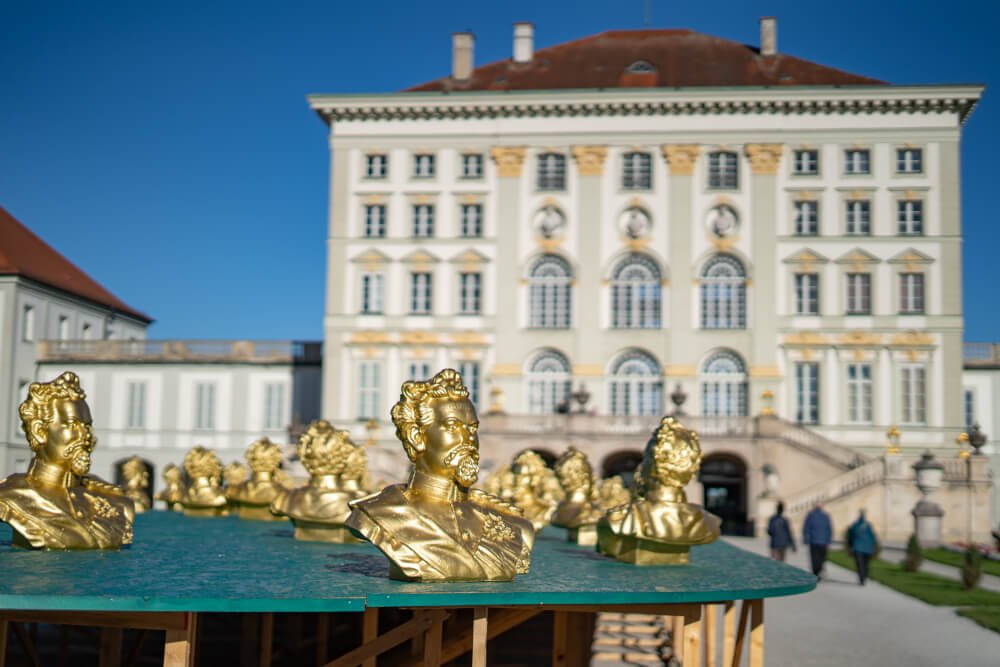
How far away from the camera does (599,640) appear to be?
14742 millimetres

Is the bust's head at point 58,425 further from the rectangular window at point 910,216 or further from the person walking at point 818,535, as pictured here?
the rectangular window at point 910,216

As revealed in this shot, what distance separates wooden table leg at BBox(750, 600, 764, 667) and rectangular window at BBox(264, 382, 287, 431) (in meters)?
41.6

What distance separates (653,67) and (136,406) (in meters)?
26.0

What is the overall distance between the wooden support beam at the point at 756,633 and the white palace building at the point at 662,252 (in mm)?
32777

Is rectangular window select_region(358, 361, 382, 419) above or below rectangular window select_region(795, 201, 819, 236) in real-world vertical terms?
below

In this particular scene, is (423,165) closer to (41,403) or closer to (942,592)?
(942,592)

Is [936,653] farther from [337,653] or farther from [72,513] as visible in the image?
[72,513]

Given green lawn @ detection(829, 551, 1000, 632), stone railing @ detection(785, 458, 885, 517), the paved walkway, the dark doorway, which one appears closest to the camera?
the paved walkway

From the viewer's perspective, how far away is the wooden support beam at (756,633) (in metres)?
10.6

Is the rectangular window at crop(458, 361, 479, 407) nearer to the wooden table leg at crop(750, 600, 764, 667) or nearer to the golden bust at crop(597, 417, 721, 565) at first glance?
the golden bust at crop(597, 417, 721, 565)

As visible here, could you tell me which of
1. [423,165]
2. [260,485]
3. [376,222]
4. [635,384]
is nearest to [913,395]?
[635,384]

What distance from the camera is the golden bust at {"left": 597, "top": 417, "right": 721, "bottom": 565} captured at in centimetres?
1182

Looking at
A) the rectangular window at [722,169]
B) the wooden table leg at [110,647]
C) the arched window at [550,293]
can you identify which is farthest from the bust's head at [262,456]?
the rectangular window at [722,169]

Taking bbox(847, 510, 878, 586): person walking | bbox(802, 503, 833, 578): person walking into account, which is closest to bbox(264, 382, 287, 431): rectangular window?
bbox(802, 503, 833, 578): person walking
